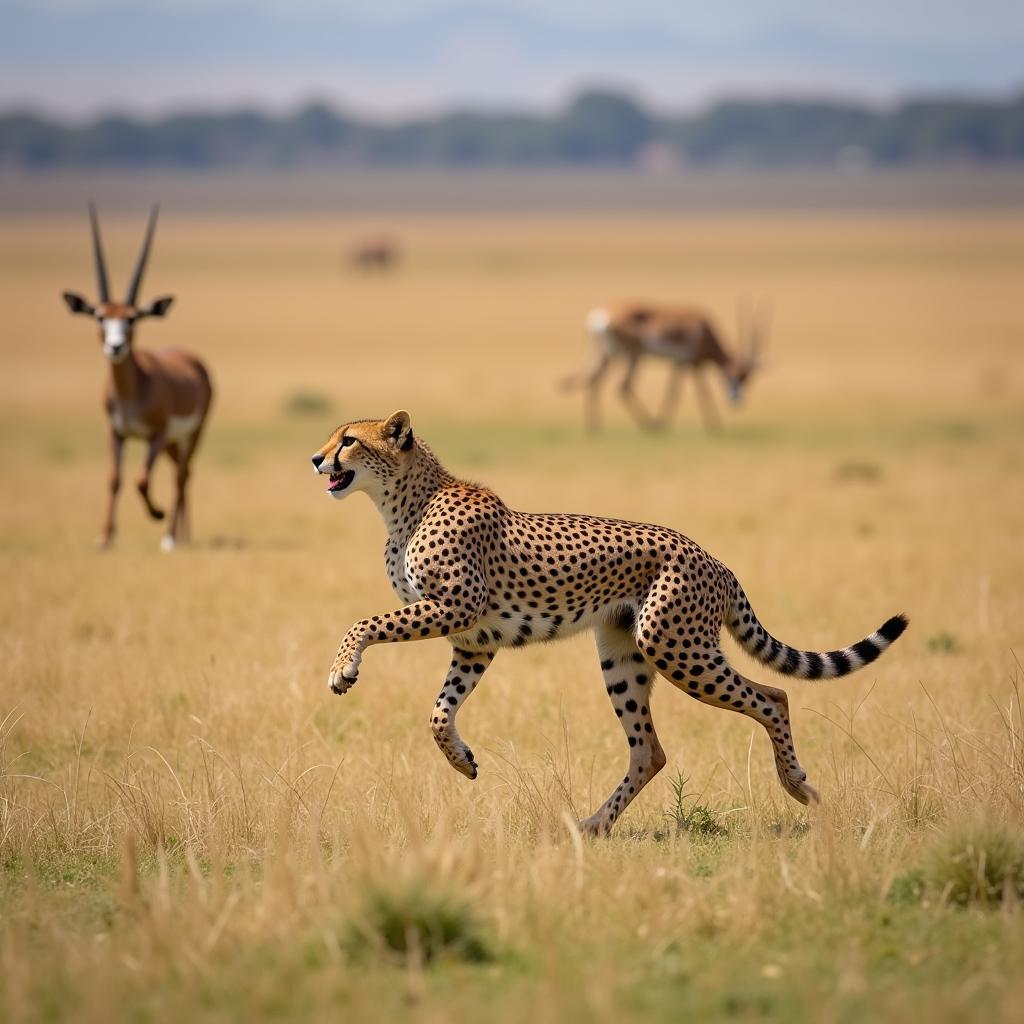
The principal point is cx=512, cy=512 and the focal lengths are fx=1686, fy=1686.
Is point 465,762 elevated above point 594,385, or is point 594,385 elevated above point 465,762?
point 465,762

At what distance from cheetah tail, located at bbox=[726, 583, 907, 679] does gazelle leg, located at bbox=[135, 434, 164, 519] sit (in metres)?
7.44

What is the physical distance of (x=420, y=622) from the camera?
6773 millimetres

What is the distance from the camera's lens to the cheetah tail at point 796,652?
711 centimetres

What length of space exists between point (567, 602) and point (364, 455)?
1071 millimetres

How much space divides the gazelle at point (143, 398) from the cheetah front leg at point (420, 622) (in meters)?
7.37

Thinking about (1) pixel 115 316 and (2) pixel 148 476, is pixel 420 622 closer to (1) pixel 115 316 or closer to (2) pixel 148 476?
(2) pixel 148 476

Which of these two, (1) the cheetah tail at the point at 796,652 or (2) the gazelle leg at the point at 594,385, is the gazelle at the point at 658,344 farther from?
(1) the cheetah tail at the point at 796,652

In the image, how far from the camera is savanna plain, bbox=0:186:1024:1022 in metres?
5.26

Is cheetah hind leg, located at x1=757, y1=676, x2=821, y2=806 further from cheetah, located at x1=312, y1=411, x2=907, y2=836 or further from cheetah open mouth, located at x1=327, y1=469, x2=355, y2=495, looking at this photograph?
cheetah open mouth, located at x1=327, y1=469, x2=355, y2=495

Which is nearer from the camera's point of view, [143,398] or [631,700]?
[631,700]

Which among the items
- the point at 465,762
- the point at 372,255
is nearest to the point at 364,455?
the point at 465,762

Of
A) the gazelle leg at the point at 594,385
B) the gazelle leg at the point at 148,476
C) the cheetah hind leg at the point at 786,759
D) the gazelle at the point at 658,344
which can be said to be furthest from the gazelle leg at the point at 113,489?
the gazelle at the point at 658,344

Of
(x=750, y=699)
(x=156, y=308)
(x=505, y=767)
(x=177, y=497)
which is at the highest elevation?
(x=156, y=308)

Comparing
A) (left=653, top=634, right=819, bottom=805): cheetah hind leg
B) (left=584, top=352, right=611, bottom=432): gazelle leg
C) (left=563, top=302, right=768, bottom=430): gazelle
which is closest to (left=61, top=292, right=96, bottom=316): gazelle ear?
(left=653, top=634, right=819, bottom=805): cheetah hind leg
